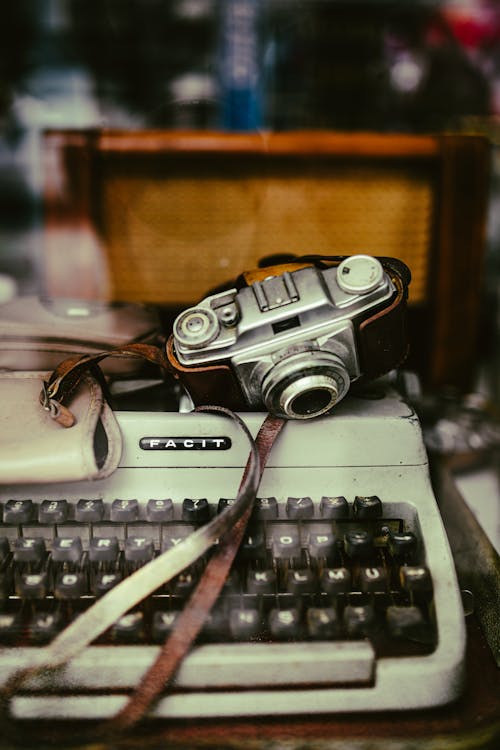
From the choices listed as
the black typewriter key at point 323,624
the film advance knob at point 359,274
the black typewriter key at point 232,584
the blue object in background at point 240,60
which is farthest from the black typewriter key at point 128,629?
the blue object in background at point 240,60

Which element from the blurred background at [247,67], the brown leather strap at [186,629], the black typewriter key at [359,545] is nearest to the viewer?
the brown leather strap at [186,629]

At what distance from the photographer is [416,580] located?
0.85m

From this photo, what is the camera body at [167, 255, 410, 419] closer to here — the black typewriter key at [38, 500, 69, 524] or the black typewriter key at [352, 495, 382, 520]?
the black typewriter key at [352, 495, 382, 520]

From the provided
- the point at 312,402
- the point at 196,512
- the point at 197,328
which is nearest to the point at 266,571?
the point at 196,512

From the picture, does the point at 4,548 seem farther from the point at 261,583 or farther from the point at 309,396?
the point at 309,396

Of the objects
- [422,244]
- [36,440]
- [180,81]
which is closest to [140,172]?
[422,244]

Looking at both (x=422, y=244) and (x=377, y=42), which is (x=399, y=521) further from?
(x=377, y=42)

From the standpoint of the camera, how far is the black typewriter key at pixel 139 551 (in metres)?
0.87

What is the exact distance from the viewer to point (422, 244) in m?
1.59

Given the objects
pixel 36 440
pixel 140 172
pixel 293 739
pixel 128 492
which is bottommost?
pixel 293 739

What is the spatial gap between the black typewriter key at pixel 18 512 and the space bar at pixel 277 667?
0.30 m

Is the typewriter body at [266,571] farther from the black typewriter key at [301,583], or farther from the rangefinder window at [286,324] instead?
the rangefinder window at [286,324]

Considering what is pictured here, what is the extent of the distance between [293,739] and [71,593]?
33 cm

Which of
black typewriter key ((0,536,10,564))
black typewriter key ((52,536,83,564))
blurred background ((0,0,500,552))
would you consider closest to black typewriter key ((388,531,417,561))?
black typewriter key ((52,536,83,564))
